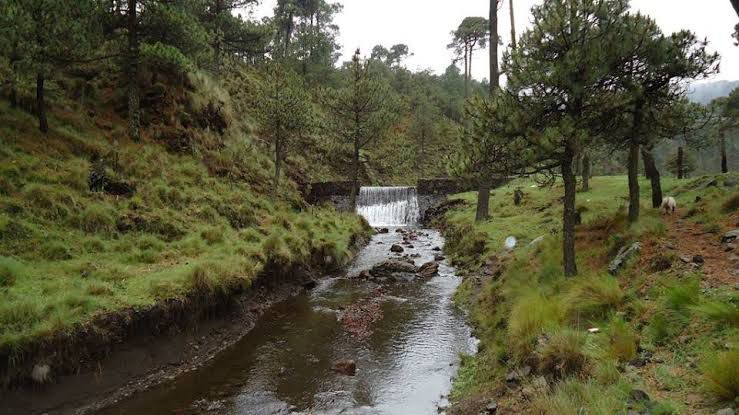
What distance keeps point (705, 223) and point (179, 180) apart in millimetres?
17109

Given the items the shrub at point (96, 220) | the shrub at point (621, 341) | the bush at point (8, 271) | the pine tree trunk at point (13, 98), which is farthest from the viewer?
the pine tree trunk at point (13, 98)

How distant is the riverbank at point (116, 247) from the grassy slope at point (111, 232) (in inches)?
1.4

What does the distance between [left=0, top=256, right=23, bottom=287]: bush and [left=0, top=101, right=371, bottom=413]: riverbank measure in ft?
0.09

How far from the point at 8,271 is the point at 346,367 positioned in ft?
23.6

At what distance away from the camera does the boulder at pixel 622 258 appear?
8.88 metres

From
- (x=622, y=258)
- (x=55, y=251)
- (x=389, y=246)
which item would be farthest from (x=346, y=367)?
(x=389, y=246)

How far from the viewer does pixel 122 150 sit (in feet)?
56.5

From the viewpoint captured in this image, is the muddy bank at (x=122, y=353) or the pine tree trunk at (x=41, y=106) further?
the pine tree trunk at (x=41, y=106)

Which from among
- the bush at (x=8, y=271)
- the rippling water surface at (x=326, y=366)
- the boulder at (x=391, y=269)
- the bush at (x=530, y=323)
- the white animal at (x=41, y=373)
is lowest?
the rippling water surface at (x=326, y=366)

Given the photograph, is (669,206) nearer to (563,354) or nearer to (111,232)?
(563,354)

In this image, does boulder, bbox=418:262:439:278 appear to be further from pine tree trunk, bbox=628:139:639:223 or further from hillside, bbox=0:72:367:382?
pine tree trunk, bbox=628:139:639:223

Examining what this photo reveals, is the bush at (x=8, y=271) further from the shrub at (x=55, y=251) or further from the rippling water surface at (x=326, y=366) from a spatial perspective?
the rippling water surface at (x=326, y=366)

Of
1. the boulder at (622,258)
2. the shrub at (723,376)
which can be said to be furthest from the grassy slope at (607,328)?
the boulder at (622,258)

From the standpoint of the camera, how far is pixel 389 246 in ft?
79.3
